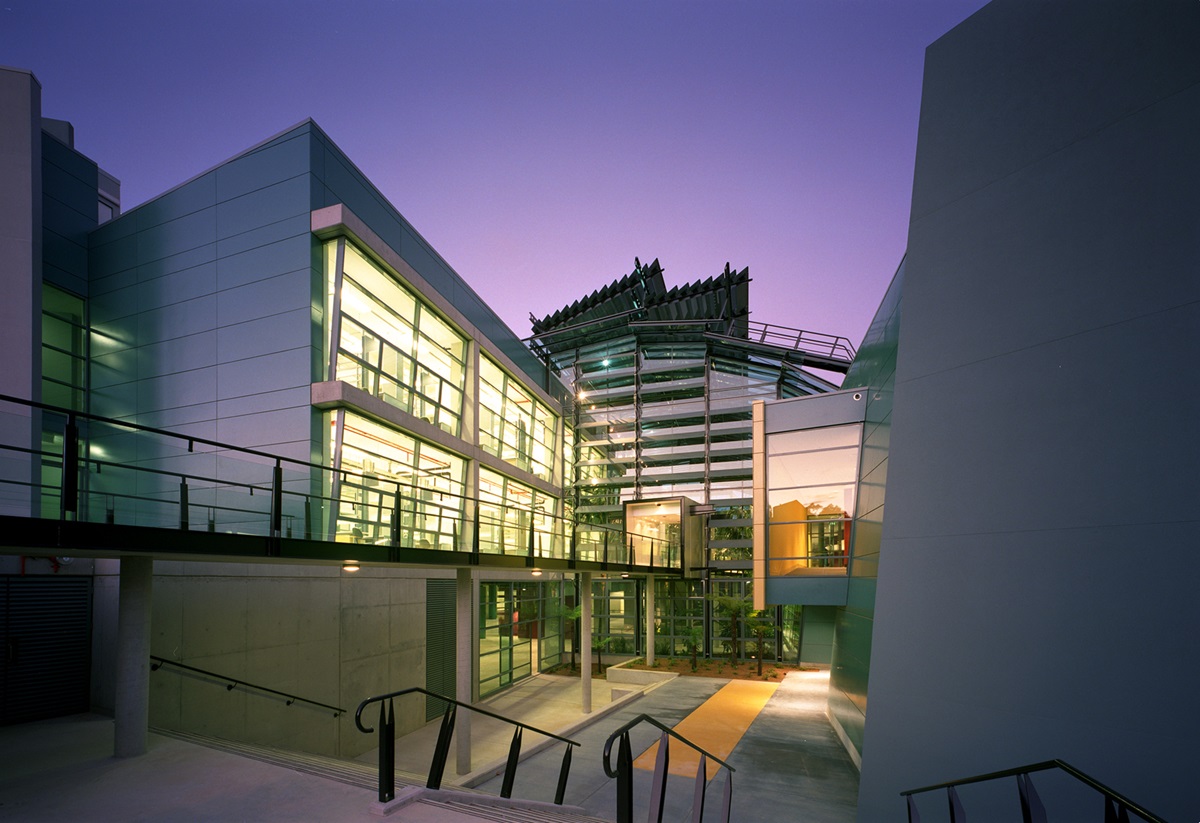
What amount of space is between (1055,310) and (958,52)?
3.60 metres

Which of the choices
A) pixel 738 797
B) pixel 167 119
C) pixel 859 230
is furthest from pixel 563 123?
pixel 738 797

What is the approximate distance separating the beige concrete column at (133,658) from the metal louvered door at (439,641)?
9.83 meters

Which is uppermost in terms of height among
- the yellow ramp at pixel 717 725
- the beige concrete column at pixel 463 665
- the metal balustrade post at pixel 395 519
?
the metal balustrade post at pixel 395 519

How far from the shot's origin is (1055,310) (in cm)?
645

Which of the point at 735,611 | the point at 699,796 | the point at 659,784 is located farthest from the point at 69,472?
the point at 735,611

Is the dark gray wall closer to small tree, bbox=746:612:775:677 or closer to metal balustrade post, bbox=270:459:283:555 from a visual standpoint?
metal balustrade post, bbox=270:459:283:555

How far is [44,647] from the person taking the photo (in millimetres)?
9969

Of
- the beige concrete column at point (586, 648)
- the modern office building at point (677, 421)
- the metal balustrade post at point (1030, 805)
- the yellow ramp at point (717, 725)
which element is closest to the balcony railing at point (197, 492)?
the beige concrete column at point (586, 648)

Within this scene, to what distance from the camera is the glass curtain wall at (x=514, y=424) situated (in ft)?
73.2

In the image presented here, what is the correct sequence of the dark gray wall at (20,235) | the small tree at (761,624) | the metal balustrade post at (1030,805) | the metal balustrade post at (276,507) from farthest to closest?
1. the small tree at (761,624)
2. the dark gray wall at (20,235)
3. the metal balustrade post at (276,507)
4. the metal balustrade post at (1030,805)

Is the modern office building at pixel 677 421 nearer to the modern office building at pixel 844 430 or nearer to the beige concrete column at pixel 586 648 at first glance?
the modern office building at pixel 844 430

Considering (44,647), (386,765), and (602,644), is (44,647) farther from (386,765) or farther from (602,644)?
(602,644)

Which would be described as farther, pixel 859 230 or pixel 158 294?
pixel 859 230

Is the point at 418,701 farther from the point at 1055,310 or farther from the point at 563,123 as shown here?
the point at 563,123
